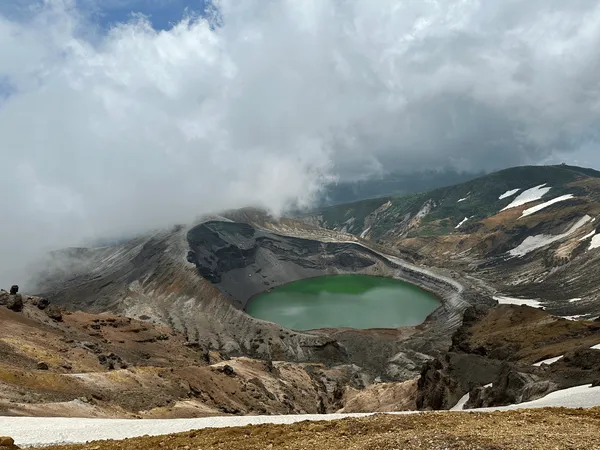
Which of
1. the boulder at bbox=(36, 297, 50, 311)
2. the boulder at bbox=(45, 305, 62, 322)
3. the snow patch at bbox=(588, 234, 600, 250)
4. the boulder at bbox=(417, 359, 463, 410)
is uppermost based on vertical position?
the snow patch at bbox=(588, 234, 600, 250)

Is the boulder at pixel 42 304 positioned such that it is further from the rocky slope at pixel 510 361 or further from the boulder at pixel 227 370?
the rocky slope at pixel 510 361

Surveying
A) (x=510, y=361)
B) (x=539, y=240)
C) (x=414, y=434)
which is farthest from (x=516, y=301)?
(x=414, y=434)

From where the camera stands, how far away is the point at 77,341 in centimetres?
5356

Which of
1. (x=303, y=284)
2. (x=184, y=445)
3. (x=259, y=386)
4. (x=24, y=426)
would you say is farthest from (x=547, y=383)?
(x=303, y=284)

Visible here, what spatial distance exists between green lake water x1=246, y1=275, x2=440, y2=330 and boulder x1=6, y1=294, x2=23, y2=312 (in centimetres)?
8170

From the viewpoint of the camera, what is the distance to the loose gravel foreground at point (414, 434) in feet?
42.8

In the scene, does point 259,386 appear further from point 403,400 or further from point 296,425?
point 296,425

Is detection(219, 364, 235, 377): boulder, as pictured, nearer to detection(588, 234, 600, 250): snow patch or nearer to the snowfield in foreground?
the snowfield in foreground

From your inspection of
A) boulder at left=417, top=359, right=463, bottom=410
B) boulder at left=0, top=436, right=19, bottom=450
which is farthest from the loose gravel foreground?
boulder at left=417, top=359, right=463, bottom=410

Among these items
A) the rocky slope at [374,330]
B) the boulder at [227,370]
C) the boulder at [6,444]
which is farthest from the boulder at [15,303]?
the boulder at [6,444]

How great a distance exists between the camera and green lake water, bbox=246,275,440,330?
441ft

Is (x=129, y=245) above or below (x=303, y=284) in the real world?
above

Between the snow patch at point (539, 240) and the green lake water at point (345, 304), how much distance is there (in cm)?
4751

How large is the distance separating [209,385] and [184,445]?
3588 cm
